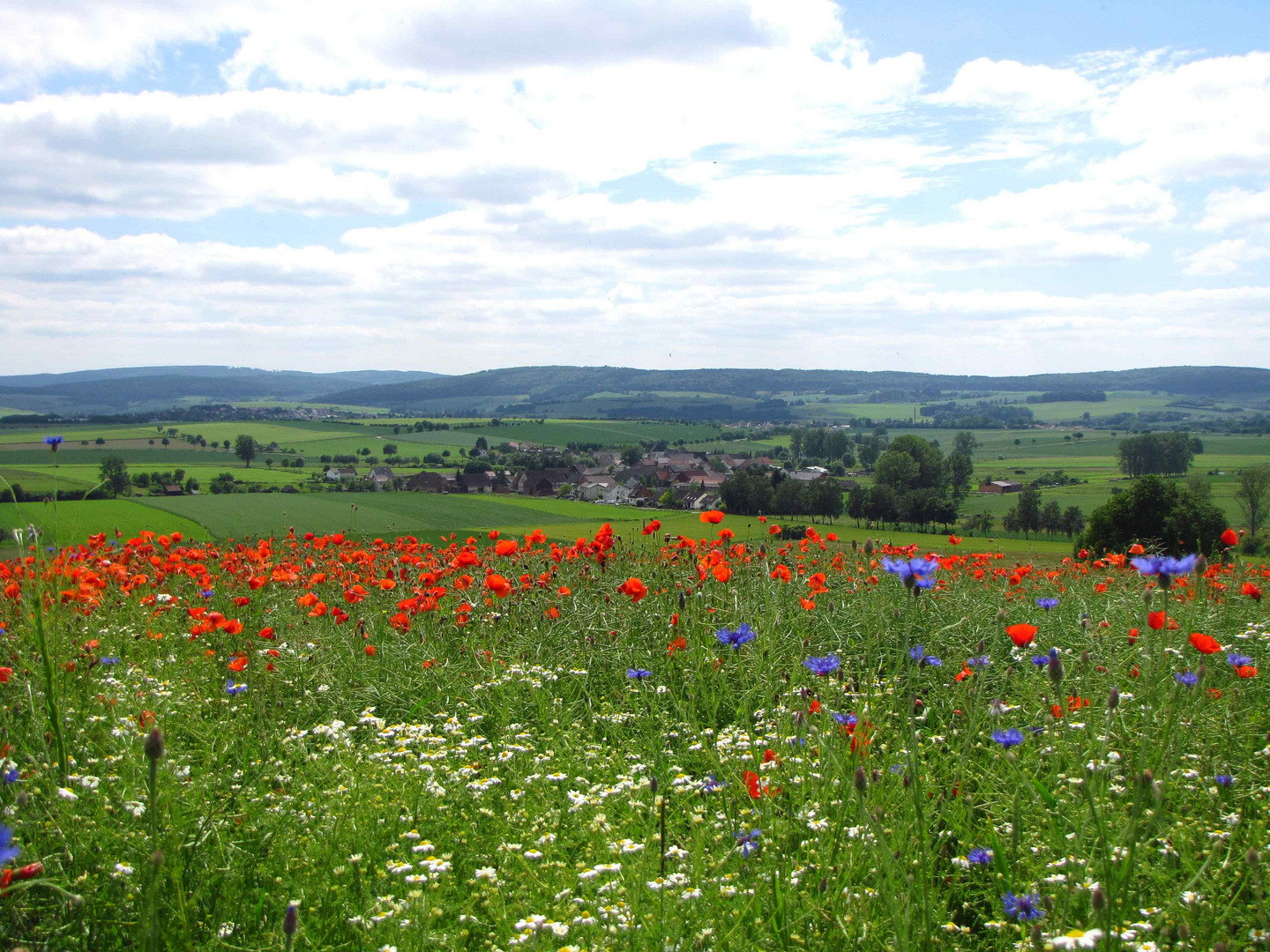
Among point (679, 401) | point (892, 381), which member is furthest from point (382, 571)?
point (892, 381)

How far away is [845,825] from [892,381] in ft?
599

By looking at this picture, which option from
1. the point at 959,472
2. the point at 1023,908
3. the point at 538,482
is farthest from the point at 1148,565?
the point at 959,472

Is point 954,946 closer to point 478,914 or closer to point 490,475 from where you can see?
point 478,914

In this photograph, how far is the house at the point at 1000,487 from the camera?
196 ft

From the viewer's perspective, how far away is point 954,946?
8.87ft

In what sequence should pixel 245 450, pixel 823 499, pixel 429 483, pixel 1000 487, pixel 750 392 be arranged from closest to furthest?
pixel 823 499, pixel 429 483, pixel 1000 487, pixel 245 450, pixel 750 392

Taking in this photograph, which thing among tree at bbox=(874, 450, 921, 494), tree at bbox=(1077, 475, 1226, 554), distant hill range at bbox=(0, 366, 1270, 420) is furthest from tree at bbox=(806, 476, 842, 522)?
distant hill range at bbox=(0, 366, 1270, 420)

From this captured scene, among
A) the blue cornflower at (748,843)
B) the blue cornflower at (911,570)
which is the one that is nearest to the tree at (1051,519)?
the blue cornflower at (748,843)

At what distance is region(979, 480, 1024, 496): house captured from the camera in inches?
2351

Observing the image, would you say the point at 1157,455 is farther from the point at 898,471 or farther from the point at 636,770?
the point at 636,770

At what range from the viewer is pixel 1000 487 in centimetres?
6056

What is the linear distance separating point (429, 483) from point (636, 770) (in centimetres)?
5422

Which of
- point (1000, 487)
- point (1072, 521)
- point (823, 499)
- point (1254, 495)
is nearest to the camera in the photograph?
point (823, 499)

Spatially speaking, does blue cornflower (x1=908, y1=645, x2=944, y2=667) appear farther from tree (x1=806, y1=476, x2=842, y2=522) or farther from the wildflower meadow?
tree (x1=806, y1=476, x2=842, y2=522)
